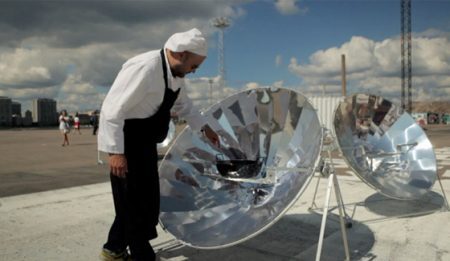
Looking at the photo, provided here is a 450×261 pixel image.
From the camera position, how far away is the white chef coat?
3645mm

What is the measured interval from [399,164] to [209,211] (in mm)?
4034

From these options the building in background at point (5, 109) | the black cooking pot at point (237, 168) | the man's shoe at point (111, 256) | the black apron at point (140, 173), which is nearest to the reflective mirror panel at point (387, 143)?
the black cooking pot at point (237, 168)

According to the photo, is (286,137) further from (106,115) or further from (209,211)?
(106,115)

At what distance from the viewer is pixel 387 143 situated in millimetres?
7648

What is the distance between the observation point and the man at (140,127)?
367 cm

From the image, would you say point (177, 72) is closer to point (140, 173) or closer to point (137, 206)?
point (140, 173)

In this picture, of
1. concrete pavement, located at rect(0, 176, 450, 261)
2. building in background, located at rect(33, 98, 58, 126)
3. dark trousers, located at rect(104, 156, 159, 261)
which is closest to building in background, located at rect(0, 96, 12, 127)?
building in background, located at rect(33, 98, 58, 126)

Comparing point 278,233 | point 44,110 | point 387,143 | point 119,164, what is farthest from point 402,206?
point 44,110

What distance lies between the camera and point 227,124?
5723mm

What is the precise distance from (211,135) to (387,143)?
3.86m

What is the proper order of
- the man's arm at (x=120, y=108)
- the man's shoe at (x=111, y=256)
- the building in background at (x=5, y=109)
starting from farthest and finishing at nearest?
the building in background at (x=5, y=109) < the man's shoe at (x=111, y=256) < the man's arm at (x=120, y=108)

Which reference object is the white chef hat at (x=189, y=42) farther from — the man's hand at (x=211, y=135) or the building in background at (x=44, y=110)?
the building in background at (x=44, y=110)

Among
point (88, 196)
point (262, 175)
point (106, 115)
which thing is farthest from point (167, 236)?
point (88, 196)

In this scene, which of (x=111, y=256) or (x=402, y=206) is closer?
(x=111, y=256)
